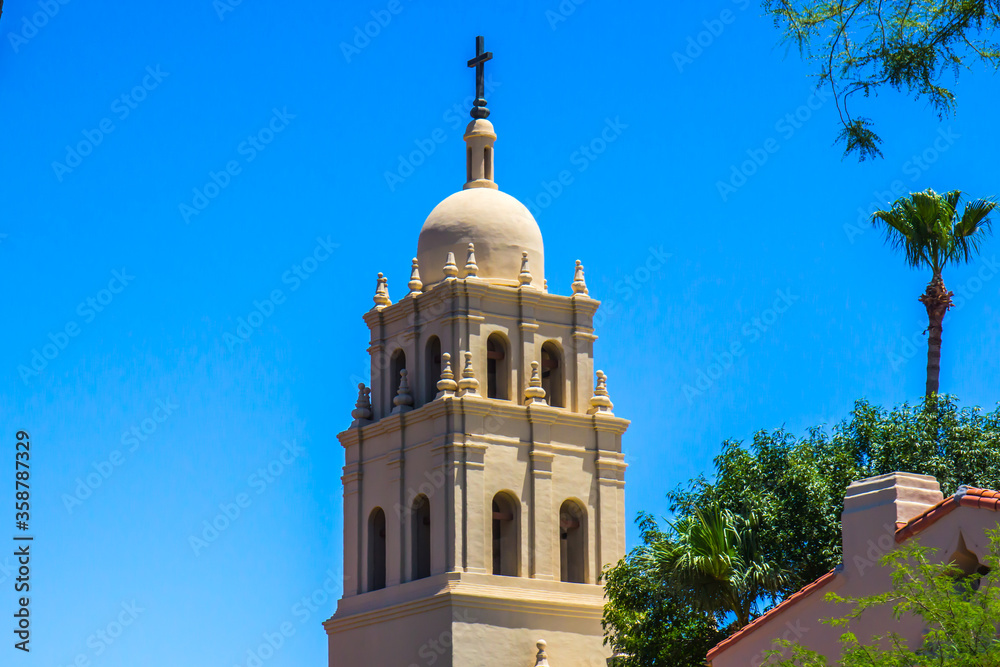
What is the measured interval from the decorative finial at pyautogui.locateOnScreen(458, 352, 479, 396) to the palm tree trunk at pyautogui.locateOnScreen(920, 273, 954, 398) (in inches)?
400

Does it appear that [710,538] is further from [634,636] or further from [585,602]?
[585,602]

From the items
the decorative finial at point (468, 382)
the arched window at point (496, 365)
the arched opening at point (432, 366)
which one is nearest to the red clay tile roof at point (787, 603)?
the decorative finial at point (468, 382)

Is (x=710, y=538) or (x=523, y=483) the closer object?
(x=710, y=538)

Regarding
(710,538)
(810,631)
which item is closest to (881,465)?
(710,538)

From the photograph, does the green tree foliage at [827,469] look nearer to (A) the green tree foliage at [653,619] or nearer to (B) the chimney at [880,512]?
(A) the green tree foliage at [653,619]

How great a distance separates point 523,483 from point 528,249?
20.4ft

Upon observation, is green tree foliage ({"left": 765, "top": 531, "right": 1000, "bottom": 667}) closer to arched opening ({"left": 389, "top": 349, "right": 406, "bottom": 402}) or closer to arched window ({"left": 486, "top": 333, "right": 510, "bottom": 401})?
arched window ({"left": 486, "top": 333, "right": 510, "bottom": 401})

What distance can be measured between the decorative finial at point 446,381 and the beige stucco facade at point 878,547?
1789 centimetres

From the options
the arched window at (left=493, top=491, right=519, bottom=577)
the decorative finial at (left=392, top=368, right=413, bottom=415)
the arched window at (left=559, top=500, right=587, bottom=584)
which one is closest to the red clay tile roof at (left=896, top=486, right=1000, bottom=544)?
the arched window at (left=493, top=491, right=519, bottom=577)

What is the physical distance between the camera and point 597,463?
145 feet

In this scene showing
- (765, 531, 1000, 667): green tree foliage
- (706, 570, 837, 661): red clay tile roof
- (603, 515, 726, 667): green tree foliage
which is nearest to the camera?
(765, 531, 1000, 667): green tree foliage

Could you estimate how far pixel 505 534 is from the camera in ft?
140

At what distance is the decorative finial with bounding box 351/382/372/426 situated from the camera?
4512 cm

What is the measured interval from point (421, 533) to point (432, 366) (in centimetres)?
415
